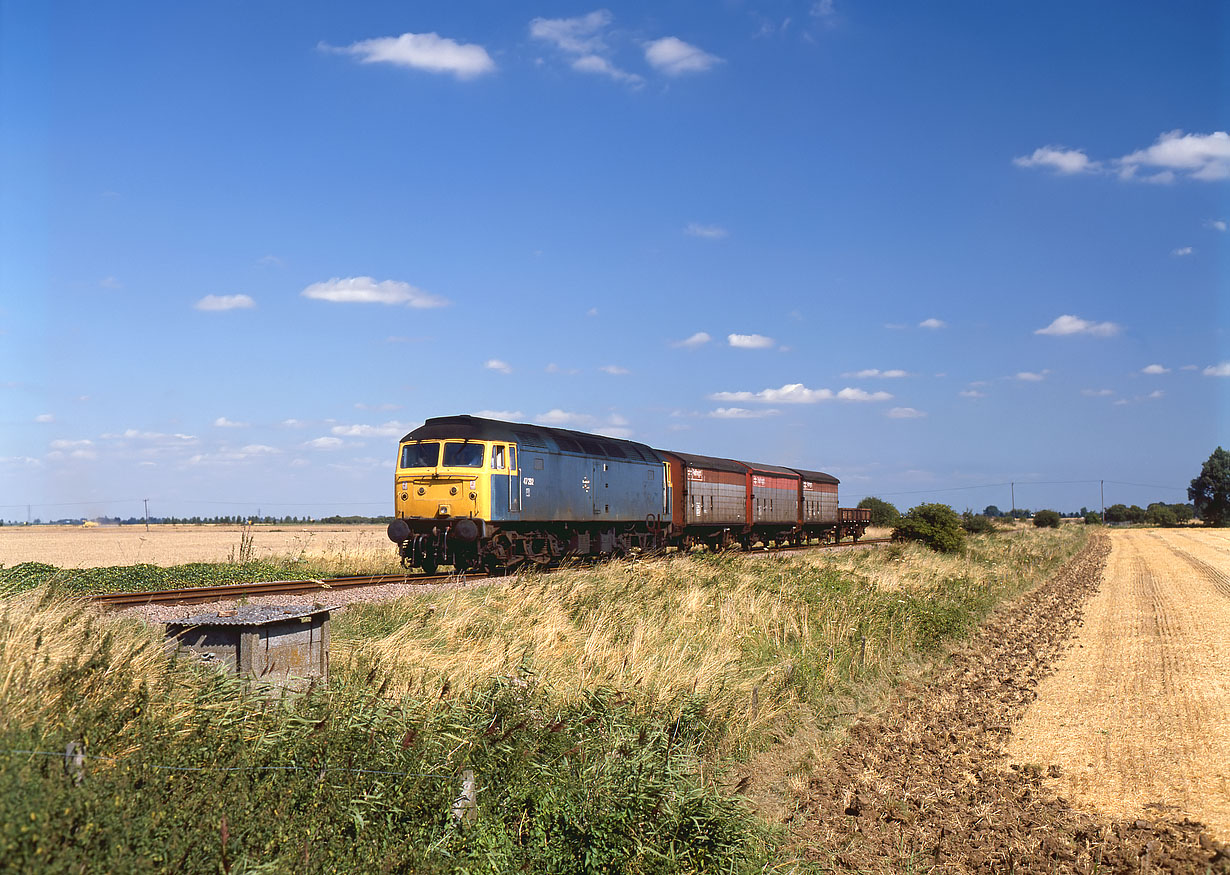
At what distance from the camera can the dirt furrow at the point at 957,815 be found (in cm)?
796

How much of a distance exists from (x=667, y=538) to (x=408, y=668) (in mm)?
23051

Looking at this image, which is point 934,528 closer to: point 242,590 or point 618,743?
point 242,590

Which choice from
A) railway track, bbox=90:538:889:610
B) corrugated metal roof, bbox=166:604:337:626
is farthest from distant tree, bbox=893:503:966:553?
corrugated metal roof, bbox=166:604:337:626

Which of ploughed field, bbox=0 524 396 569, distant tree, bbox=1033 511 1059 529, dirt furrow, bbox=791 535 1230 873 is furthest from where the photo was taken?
distant tree, bbox=1033 511 1059 529

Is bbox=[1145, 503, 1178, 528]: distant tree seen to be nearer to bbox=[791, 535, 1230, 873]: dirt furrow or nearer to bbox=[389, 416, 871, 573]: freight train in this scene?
bbox=[389, 416, 871, 573]: freight train

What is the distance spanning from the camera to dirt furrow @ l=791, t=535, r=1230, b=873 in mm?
7961

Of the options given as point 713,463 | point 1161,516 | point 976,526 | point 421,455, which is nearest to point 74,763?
point 421,455

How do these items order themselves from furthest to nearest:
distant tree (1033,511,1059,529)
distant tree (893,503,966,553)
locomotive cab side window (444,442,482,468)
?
distant tree (1033,511,1059,529) → distant tree (893,503,966,553) → locomotive cab side window (444,442,482,468)

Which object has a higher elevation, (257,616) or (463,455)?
(463,455)

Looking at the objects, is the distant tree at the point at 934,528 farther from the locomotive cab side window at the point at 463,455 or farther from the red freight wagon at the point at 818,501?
the locomotive cab side window at the point at 463,455

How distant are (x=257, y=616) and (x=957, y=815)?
679 centimetres

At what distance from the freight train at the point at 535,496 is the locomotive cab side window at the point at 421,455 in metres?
0.03

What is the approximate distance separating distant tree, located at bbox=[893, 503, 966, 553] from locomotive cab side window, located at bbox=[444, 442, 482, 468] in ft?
73.9

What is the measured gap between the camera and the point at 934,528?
3766 cm
